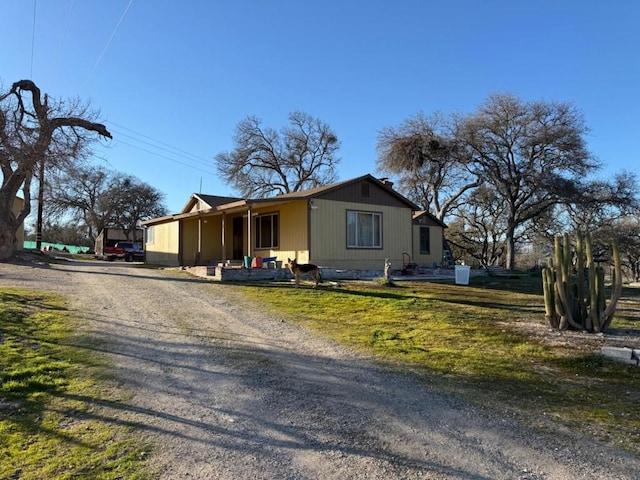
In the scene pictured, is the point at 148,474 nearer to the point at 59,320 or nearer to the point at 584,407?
the point at 584,407

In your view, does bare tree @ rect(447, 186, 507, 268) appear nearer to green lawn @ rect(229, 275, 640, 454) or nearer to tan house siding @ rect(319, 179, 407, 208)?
tan house siding @ rect(319, 179, 407, 208)

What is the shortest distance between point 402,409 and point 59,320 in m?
6.23

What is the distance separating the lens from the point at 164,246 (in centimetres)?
2556

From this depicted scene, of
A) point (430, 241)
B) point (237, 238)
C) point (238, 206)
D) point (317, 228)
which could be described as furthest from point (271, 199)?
point (430, 241)

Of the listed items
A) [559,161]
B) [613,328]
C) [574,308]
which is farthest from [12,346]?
[559,161]

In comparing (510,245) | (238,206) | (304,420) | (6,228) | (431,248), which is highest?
(238,206)

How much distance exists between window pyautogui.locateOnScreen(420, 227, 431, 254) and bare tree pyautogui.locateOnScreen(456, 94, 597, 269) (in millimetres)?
9029

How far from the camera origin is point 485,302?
11.9 metres

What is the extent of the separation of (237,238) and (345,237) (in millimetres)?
6268

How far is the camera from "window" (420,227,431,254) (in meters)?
23.8

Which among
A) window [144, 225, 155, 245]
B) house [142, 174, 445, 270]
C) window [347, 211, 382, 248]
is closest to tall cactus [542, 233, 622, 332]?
house [142, 174, 445, 270]

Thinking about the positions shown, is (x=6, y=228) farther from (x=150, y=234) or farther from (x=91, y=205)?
(x=91, y=205)

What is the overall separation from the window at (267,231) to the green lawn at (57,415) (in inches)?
467

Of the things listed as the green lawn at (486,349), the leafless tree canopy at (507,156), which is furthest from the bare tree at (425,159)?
the green lawn at (486,349)
